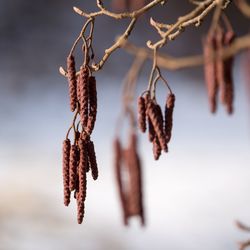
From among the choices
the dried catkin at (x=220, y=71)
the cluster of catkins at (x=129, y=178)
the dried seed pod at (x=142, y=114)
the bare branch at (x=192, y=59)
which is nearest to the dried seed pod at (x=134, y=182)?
the cluster of catkins at (x=129, y=178)

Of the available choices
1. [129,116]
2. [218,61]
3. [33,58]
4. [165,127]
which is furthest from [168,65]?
[33,58]

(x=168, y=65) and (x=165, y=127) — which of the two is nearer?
(x=165, y=127)

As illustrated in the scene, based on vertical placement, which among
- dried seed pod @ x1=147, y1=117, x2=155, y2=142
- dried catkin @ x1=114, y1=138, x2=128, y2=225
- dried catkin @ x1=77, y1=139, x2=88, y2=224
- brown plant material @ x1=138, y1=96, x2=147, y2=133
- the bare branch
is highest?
the bare branch

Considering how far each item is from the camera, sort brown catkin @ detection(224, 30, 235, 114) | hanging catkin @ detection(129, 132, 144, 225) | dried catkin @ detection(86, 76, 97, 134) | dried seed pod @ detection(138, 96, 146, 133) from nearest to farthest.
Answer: dried catkin @ detection(86, 76, 97, 134)
dried seed pod @ detection(138, 96, 146, 133)
brown catkin @ detection(224, 30, 235, 114)
hanging catkin @ detection(129, 132, 144, 225)

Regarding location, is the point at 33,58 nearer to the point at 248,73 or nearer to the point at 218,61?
the point at 248,73

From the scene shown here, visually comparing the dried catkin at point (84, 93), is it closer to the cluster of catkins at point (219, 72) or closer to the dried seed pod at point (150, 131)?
the dried seed pod at point (150, 131)

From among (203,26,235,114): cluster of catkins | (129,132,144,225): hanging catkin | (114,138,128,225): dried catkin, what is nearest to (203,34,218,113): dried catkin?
(203,26,235,114): cluster of catkins

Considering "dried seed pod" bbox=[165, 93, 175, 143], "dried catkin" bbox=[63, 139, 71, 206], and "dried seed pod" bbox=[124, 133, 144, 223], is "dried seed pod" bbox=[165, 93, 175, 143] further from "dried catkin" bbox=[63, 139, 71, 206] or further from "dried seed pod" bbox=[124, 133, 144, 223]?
"dried seed pod" bbox=[124, 133, 144, 223]

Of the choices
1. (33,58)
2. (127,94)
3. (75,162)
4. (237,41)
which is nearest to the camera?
(75,162)

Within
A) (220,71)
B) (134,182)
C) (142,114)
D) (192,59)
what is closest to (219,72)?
(220,71)
